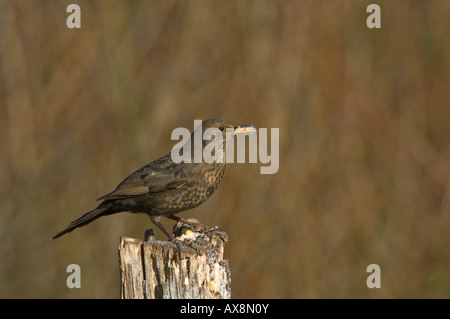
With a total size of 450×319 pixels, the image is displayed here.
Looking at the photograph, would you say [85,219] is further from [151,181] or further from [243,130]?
[243,130]

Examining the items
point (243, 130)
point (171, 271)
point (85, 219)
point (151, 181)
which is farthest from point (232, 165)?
point (171, 271)

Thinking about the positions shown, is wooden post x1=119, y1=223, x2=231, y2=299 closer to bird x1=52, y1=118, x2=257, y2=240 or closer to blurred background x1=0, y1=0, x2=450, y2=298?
bird x1=52, y1=118, x2=257, y2=240

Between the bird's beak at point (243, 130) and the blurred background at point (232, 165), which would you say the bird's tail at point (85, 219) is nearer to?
the bird's beak at point (243, 130)

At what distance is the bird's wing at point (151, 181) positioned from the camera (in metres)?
5.18

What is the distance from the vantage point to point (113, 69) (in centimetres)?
752

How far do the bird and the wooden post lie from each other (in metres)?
1.03

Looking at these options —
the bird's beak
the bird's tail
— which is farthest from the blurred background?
the bird's tail

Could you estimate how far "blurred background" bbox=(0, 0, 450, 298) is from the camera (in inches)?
291

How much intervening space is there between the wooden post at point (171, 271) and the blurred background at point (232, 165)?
318 cm

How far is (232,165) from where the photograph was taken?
24.4 ft

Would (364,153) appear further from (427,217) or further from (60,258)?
(60,258)

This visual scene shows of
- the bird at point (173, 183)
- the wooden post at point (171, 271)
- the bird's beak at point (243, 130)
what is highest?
the bird's beak at point (243, 130)

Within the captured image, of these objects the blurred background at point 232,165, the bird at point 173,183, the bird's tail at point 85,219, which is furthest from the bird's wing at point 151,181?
the blurred background at point 232,165

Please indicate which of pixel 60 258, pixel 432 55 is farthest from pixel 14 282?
pixel 432 55
